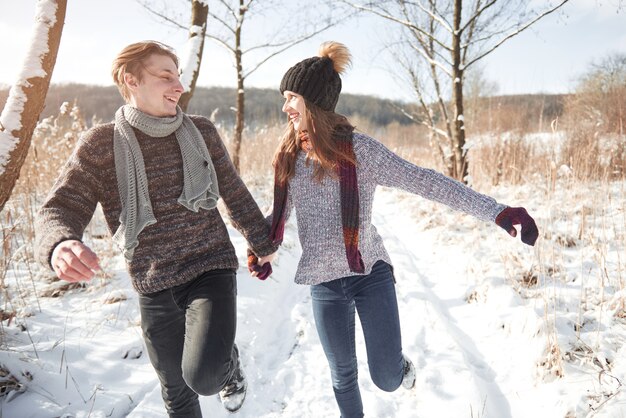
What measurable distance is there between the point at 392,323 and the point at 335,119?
1.11 m

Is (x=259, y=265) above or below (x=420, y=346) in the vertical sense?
above

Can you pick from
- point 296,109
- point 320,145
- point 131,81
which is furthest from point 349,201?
point 131,81

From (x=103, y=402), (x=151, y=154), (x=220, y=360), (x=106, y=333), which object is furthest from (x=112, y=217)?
(x=106, y=333)

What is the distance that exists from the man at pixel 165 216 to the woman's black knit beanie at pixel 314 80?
22.2 inches

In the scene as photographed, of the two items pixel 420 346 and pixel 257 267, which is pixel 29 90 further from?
pixel 420 346

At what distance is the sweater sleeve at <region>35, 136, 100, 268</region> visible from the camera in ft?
4.02

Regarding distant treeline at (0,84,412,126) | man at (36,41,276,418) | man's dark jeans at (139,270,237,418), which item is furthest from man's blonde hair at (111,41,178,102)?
distant treeline at (0,84,412,126)

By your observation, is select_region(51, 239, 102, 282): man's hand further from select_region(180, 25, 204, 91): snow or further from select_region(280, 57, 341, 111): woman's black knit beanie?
select_region(180, 25, 204, 91): snow

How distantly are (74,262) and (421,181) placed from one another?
4.70 ft

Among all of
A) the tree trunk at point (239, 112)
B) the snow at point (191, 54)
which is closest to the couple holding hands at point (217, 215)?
the snow at point (191, 54)

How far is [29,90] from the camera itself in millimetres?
1854

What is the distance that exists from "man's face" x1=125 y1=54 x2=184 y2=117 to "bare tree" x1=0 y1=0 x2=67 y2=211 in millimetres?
696

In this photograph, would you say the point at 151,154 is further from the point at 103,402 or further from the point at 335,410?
the point at 335,410

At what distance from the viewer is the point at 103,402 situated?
6.41 ft
